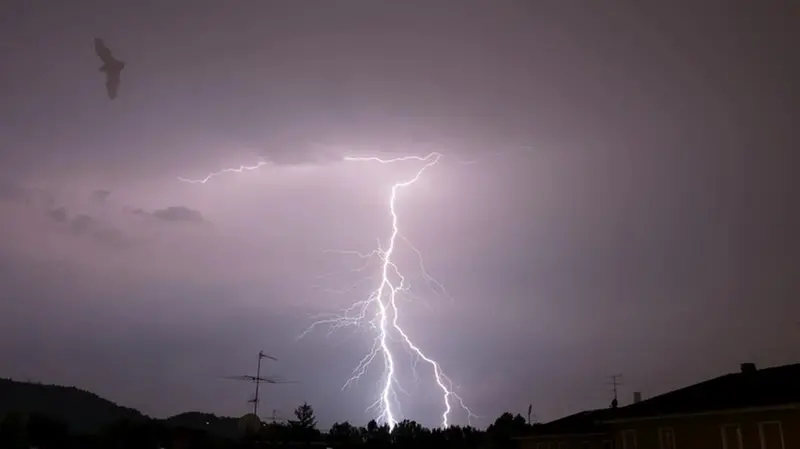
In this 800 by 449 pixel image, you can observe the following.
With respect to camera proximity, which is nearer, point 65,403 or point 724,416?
point 724,416

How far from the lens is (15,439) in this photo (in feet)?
118

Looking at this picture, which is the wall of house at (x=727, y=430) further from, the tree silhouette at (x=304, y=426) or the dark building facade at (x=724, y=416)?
the tree silhouette at (x=304, y=426)

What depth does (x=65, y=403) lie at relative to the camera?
102m

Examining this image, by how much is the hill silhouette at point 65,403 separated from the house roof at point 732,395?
83.2 m

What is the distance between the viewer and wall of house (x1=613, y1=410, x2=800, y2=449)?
18753mm

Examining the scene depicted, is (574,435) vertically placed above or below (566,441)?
above

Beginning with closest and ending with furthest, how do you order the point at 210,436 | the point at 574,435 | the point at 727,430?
the point at 727,430, the point at 574,435, the point at 210,436

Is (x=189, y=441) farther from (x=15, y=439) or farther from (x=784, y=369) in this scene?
(x=784, y=369)

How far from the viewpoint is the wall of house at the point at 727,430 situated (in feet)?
61.5

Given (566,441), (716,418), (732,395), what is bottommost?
(566,441)

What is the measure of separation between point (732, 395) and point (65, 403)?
101m

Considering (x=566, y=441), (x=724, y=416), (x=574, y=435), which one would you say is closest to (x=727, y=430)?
(x=724, y=416)

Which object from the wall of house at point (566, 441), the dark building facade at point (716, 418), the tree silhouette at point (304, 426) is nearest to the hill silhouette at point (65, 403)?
the tree silhouette at point (304, 426)

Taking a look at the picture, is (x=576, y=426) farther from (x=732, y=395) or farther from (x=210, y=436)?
(x=210, y=436)
